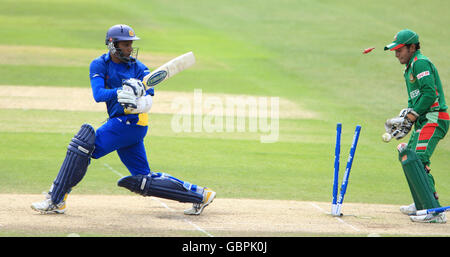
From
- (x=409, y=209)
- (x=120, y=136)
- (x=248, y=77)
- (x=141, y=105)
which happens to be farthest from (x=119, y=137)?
(x=248, y=77)

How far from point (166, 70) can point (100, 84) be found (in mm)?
786

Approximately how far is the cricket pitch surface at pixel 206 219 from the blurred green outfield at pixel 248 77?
0.65m

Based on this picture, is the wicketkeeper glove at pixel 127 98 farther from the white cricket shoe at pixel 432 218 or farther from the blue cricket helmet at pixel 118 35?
the white cricket shoe at pixel 432 218

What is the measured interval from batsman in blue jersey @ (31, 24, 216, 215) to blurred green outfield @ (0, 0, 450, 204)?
64.3 inches

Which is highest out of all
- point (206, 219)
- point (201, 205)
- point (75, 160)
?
point (75, 160)

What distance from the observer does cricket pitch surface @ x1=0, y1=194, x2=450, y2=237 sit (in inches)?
266

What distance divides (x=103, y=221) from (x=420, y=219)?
3442 mm

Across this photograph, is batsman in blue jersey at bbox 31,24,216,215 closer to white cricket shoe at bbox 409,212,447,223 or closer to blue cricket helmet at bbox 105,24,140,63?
blue cricket helmet at bbox 105,24,140,63

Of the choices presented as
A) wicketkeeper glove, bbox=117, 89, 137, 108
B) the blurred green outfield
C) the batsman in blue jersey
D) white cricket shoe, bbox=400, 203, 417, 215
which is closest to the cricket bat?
the batsman in blue jersey

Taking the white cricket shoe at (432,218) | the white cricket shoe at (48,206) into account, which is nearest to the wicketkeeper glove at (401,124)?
the white cricket shoe at (432,218)

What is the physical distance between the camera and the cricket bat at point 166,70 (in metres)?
7.36

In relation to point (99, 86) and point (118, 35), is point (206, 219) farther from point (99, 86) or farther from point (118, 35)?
point (118, 35)

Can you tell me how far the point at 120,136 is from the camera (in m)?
7.28
